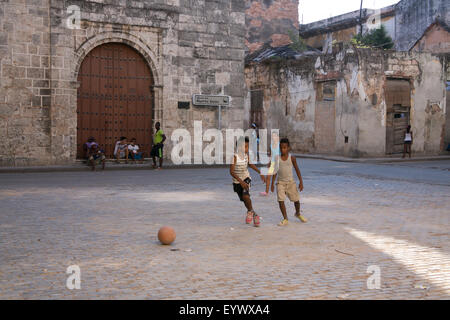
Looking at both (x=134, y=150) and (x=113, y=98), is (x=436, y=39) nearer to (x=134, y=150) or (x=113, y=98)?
(x=134, y=150)

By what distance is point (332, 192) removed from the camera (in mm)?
11016

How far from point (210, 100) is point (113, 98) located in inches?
126

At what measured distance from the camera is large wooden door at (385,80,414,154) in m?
23.3

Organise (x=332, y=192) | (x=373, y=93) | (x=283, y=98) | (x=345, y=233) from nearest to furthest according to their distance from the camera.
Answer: (x=345, y=233), (x=332, y=192), (x=373, y=93), (x=283, y=98)

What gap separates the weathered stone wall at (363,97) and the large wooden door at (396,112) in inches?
9.9

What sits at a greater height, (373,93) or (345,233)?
(373,93)

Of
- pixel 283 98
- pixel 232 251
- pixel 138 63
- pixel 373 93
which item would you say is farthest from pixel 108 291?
pixel 283 98

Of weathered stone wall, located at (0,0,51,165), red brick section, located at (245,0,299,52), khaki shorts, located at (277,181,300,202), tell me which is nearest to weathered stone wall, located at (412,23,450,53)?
red brick section, located at (245,0,299,52)

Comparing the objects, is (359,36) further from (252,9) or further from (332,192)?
(332,192)

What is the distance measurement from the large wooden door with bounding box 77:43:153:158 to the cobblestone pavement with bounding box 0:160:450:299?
626 centimetres

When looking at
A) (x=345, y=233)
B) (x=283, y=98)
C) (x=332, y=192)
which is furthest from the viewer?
(x=283, y=98)

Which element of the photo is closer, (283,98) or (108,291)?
(108,291)

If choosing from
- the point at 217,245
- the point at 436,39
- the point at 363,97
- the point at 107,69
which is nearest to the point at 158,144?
the point at 107,69

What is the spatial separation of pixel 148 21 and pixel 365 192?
32.3ft
